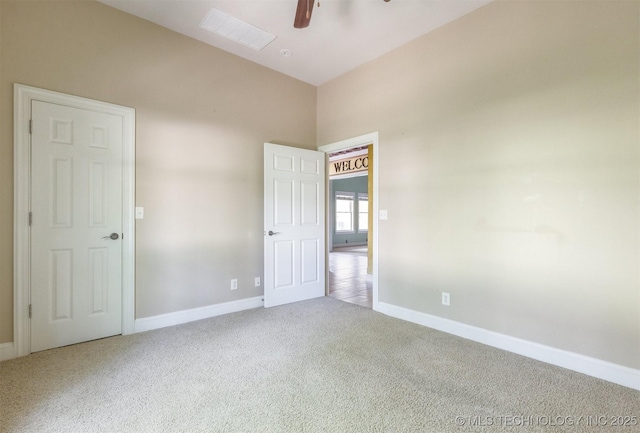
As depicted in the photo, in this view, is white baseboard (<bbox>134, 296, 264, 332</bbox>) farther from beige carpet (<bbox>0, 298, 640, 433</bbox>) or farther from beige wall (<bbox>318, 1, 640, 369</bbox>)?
beige wall (<bbox>318, 1, 640, 369</bbox>)

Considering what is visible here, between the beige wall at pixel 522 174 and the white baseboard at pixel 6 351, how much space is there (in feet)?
11.4

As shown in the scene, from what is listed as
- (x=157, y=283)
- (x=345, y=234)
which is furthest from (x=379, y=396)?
(x=345, y=234)

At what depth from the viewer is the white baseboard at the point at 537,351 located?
6.61ft

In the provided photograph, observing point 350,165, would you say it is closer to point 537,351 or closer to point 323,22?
point 323,22

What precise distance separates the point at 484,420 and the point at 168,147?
11.4 feet

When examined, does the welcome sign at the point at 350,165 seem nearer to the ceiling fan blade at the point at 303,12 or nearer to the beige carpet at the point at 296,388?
the ceiling fan blade at the point at 303,12

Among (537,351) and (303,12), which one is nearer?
(303,12)

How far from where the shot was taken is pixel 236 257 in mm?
3562

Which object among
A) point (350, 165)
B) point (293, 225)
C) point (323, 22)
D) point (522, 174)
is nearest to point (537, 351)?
point (522, 174)

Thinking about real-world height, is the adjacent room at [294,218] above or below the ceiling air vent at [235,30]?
below

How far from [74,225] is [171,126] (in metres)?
1.31

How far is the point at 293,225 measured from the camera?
12.9ft

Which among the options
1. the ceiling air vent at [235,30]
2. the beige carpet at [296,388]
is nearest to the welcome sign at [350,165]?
the ceiling air vent at [235,30]

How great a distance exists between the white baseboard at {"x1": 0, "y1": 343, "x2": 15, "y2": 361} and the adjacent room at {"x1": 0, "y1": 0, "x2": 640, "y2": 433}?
2 cm
